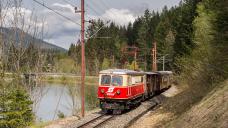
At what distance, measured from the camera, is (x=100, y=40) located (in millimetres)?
117750

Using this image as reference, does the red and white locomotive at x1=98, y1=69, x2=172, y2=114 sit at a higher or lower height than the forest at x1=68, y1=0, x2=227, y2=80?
lower

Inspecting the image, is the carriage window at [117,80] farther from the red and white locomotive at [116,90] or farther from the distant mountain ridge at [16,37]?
the distant mountain ridge at [16,37]

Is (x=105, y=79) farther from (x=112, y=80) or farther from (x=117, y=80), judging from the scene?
(x=117, y=80)

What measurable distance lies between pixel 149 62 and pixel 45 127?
91945 mm

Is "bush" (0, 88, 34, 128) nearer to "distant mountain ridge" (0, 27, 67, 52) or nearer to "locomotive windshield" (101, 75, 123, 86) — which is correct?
"distant mountain ridge" (0, 27, 67, 52)

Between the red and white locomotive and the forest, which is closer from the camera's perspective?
the forest

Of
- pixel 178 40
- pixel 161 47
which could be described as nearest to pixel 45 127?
pixel 178 40

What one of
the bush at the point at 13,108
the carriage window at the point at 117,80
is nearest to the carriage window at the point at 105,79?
the carriage window at the point at 117,80

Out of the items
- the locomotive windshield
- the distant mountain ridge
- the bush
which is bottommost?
the bush

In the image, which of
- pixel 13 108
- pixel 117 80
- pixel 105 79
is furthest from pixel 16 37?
pixel 117 80

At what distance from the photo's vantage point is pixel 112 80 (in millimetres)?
24000

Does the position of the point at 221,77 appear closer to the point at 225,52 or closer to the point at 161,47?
the point at 225,52

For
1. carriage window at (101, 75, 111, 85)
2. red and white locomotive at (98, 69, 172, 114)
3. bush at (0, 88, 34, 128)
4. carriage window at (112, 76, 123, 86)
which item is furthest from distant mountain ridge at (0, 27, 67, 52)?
carriage window at (112, 76, 123, 86)

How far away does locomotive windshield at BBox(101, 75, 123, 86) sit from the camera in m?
23.8
